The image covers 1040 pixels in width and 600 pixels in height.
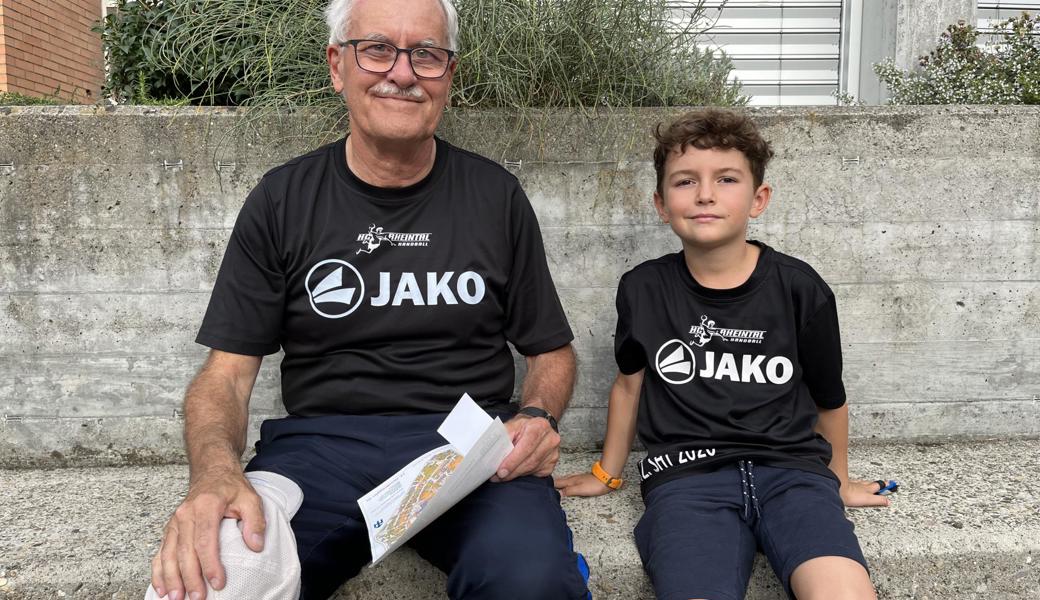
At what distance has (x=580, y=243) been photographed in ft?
10.1

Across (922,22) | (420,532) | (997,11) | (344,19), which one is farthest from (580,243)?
(997,11)

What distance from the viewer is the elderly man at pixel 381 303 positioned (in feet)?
6.82

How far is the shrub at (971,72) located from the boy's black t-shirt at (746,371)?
198cm

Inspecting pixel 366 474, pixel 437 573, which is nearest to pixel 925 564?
pixel 437 573

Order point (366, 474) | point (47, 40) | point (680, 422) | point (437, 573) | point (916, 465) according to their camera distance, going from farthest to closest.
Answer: point (47, 40) → point (916, 465) → point (680, 422) → point (437, 573) → point (366, 474)

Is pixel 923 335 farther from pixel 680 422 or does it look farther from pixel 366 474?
pixel 366 474

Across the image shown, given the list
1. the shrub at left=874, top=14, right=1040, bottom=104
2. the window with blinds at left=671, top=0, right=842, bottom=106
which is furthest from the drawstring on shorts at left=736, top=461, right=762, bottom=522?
the window with blinds at left=671, top=0, right=842, bottom=106

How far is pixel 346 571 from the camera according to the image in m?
→ 2.10

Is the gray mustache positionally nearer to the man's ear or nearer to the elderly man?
the elderly man

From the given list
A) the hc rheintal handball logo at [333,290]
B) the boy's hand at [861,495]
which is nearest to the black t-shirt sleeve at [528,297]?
the hc rheintal handball logo at [333,290]

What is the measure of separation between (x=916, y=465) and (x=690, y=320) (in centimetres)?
124

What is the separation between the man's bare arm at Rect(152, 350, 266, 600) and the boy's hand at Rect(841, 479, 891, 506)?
1.77 m

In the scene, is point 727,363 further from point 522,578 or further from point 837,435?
point 522,578

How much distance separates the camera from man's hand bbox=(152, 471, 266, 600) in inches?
62.4
